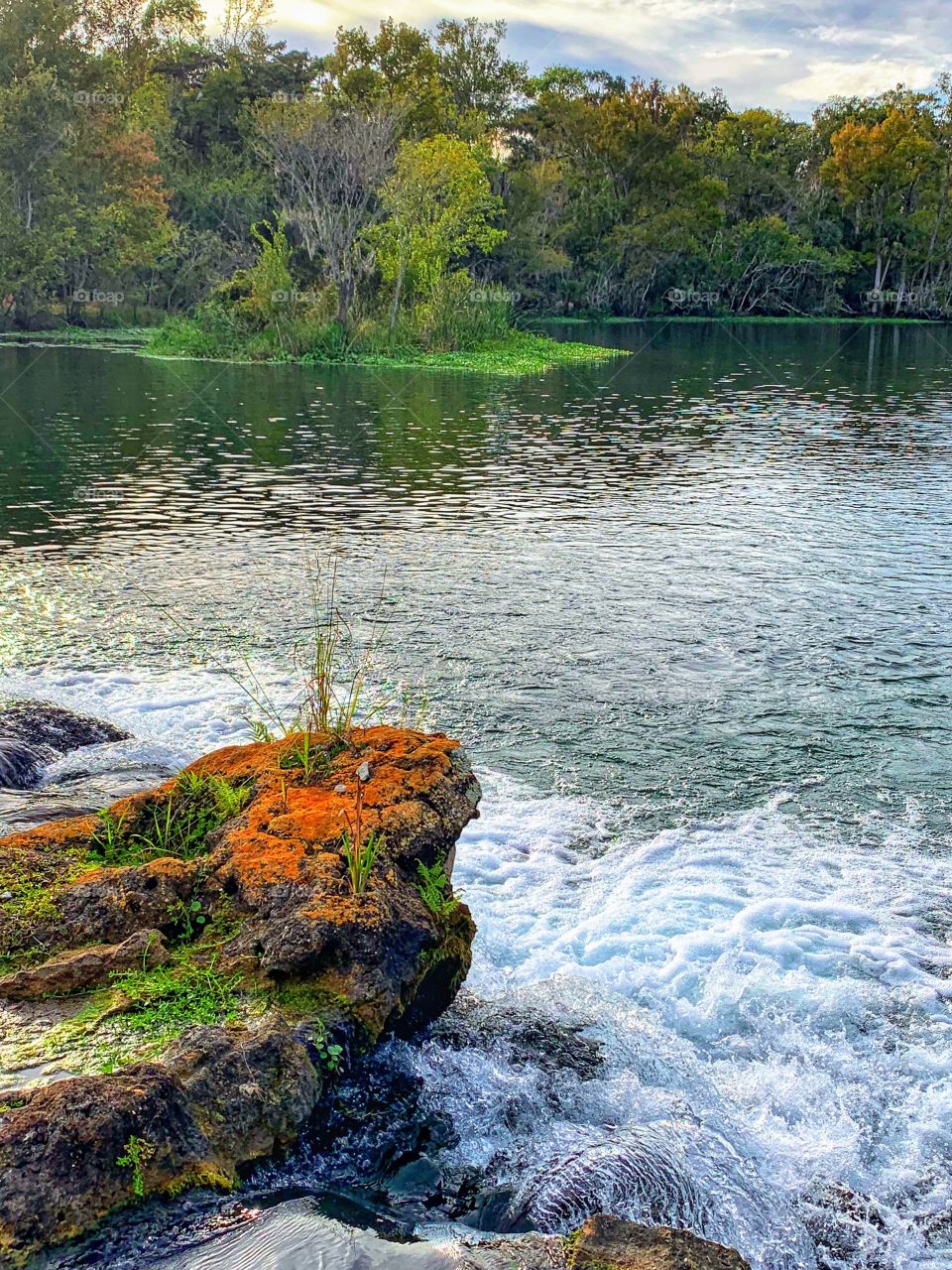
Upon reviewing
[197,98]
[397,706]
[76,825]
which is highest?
[197,98]

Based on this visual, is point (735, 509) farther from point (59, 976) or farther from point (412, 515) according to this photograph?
point (59, 976)

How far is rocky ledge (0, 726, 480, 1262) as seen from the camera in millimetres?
3756

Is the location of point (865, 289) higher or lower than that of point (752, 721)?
higher

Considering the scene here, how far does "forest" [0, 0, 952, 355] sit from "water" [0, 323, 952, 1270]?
21088 millimetres

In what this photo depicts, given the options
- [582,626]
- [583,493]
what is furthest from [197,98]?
[582,626]

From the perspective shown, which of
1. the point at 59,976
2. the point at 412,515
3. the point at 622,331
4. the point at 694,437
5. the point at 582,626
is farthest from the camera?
the point at 622,331

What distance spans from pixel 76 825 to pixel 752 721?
625 centimetres

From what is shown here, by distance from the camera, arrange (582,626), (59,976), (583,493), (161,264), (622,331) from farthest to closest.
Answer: (622,331) → (161,264) → (583,493) → (582,626) → (59,976)

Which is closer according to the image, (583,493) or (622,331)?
(583,493)

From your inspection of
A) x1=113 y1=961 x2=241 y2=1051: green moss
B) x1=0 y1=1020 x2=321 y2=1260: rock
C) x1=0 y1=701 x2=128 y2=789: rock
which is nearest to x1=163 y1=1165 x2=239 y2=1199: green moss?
x1=0 y1=1020 x2=321 y2=1260: rock

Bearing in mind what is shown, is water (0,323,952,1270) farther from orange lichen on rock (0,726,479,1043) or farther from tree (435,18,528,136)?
tree (435,18,528,136)

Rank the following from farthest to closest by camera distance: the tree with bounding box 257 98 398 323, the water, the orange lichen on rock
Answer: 1. the tree with bounding box 257 98 398 323
2. the water
3. the orange lichen on rock

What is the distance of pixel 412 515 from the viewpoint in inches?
742

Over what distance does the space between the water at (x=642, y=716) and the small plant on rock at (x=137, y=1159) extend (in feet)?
1.18
